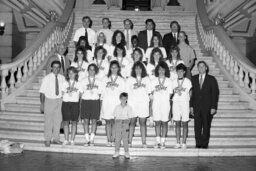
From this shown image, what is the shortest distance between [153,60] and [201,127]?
1.88 meters

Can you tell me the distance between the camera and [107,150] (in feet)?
28.5

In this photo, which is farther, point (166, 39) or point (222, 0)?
point (222, 0)

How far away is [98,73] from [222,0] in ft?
30.0

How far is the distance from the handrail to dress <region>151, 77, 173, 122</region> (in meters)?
4.04

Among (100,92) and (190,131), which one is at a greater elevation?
(100,92)

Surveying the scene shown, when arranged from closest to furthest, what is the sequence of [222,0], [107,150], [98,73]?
[107,150] → [98,73] → [222,0]

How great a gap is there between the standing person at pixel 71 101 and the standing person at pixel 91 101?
0.13m

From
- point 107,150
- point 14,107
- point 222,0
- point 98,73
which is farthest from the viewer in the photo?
point 222,0

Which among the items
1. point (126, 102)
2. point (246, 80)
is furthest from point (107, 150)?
point (246, 80)

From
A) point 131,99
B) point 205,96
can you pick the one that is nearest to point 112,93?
point 131,99

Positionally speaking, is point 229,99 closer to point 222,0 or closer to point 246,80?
point 246,80

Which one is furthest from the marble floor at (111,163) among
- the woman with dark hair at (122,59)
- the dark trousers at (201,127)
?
the woman with dark hair at (122,59)

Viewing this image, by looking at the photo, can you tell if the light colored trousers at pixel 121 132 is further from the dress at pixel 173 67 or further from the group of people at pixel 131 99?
the dress at pixel 173 67

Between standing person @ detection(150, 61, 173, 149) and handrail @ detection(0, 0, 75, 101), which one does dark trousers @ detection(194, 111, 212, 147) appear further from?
handrail @ detection(0, 0, 75, 101)
